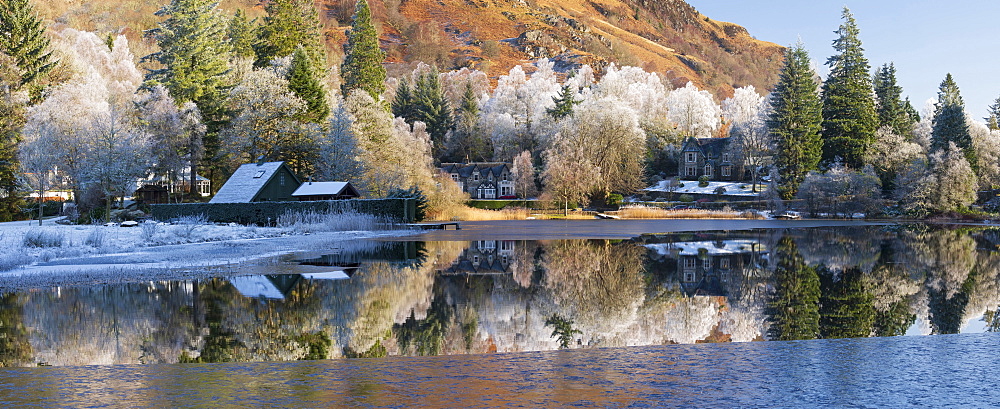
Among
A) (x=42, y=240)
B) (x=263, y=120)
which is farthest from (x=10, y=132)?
(x=42, y=240)

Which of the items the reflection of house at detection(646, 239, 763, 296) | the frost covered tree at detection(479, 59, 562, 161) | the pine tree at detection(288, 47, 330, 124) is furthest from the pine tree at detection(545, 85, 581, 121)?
the reflection of house at detection(646, 239, 763, 296)

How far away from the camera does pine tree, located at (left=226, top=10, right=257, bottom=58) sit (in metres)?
89.2

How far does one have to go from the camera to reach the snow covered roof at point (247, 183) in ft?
177

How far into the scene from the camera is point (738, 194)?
297ft

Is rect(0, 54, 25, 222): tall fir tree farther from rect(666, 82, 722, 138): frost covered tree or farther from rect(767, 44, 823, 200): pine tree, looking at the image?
rect(666, 82, 722, 138): frost covered tree

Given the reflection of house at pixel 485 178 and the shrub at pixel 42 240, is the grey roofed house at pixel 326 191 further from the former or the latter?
the reflection of house at pixel 485 178

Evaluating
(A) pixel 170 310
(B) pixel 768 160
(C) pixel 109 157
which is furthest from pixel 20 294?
(B) pixel 768 160

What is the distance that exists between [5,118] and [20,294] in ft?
172

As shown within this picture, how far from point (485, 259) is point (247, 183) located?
3498 centimetres

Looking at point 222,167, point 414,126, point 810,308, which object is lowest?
point 810,308

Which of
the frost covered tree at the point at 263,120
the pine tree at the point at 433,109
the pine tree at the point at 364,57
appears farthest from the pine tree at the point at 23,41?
the pine tree at the point at 433,109

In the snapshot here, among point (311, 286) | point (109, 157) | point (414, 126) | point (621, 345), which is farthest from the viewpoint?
point (414, 126)

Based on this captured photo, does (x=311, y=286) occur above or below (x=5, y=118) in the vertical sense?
below

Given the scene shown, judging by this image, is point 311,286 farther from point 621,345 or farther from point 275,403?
point 275,403
